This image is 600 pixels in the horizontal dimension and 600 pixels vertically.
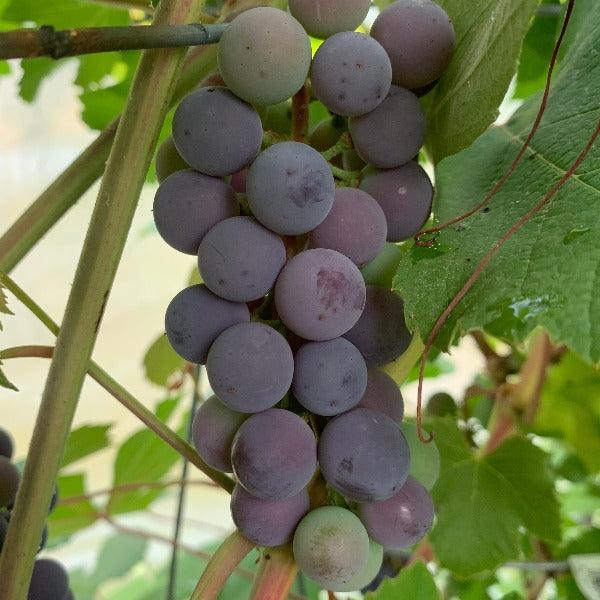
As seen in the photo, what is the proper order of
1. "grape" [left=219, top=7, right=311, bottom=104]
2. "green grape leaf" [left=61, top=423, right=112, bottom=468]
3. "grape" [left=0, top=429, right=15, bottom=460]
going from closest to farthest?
"grape" [left=219, top=7, right=311, bottom=104], "grape" [left=0, top=429, right=15, bottom=460], "green grape leaf" [left=61, top=423, right=112, bottom=468]

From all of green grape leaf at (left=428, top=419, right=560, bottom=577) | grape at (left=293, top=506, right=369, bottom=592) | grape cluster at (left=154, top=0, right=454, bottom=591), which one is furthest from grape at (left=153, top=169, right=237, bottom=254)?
green grape leaf at (left=428, top=419, right=560, bottom=577)

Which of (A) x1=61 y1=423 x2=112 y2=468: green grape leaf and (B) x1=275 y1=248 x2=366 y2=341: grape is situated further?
(A) x1=61 y1=423 x2=112 y2=468: green grape leaf

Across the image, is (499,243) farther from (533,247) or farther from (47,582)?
(47,582)

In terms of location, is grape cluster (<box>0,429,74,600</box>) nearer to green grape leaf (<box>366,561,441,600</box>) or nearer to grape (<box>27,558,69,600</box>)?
grape (<box>27,558,69,600</box>)

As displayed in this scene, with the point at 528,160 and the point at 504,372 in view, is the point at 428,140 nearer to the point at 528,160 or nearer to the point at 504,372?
the point at 528,160

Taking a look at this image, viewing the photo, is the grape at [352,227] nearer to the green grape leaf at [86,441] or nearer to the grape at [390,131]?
the grape at [390,131]

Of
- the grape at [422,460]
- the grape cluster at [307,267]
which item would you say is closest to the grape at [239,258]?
the grape cluster at [307,267]

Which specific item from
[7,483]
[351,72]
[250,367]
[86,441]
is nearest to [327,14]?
[351,72]
